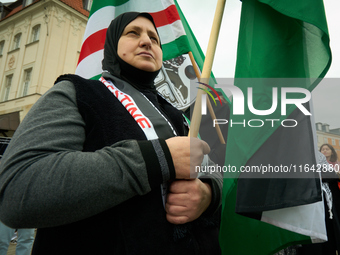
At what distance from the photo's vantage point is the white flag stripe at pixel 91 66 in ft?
9.41

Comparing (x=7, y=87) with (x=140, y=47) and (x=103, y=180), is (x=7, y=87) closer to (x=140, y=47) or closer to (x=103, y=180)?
(x=140, y=47)

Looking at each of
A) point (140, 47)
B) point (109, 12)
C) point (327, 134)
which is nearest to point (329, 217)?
point (327, 134)

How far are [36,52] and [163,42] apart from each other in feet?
42.6

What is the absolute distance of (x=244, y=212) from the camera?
45.7 inches

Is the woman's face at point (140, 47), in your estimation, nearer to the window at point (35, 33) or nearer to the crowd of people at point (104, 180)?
the crowd of people at point (104, 180)

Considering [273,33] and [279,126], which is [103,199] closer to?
[279,126]

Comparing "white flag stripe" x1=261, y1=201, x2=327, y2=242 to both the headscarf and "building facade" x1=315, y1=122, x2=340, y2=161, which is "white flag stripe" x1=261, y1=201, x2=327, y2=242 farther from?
the headscarf

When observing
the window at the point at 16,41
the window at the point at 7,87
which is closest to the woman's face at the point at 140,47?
the window at the point at 7,87

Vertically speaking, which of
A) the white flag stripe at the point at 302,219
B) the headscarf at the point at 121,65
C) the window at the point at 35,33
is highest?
the window at the point at 35,33

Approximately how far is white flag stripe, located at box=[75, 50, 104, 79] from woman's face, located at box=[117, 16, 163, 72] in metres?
1.37

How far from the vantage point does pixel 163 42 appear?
2.82 meters

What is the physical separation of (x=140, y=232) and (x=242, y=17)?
3.76 ft

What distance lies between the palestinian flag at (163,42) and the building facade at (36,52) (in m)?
10.8

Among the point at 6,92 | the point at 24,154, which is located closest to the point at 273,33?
the point at 24,154
